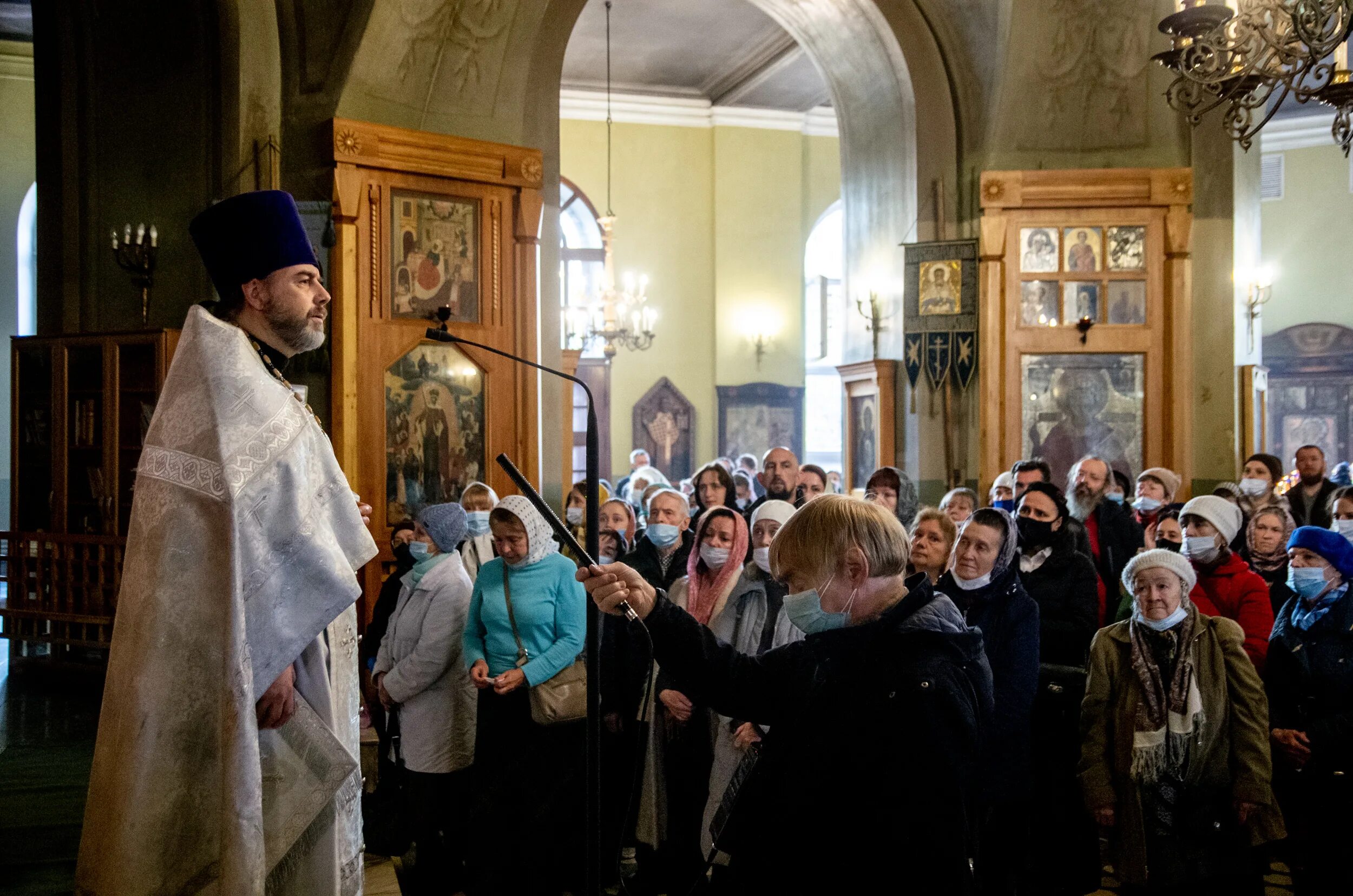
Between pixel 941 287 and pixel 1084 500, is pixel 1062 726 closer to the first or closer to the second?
pixel 1084 500

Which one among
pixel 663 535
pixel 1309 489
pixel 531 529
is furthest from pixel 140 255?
pixel 1309 489

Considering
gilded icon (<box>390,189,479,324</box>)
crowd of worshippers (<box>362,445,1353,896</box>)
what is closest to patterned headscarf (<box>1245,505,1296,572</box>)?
crowd of worshippers (<box>362,445,1353,896</box>)

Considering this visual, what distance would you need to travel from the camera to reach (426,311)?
943cm

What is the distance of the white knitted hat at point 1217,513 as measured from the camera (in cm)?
546

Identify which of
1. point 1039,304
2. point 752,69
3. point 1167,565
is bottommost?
point 1167,565

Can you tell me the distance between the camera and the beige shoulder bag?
4.96 m

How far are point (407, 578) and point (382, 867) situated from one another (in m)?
1.34

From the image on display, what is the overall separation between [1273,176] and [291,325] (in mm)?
21519

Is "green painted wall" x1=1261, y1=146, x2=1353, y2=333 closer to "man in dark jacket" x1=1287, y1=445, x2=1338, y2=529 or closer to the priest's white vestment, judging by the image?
"man in dark jacket" x1=1287, y1=445, x2=1338, y2=529

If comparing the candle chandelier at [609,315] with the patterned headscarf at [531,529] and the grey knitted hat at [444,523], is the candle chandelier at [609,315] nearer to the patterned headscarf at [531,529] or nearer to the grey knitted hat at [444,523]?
the grey knitted hat at [444,523]

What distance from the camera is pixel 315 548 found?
2707 mm

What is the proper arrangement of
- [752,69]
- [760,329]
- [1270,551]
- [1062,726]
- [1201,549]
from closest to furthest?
1. [1062,726]
2. [1201,549]
3. [1270,551]
4. [752,69]
5. [760,329]

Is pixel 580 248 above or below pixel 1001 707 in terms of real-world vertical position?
above

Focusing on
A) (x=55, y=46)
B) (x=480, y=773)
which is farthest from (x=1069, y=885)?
(x=55, y=46)
